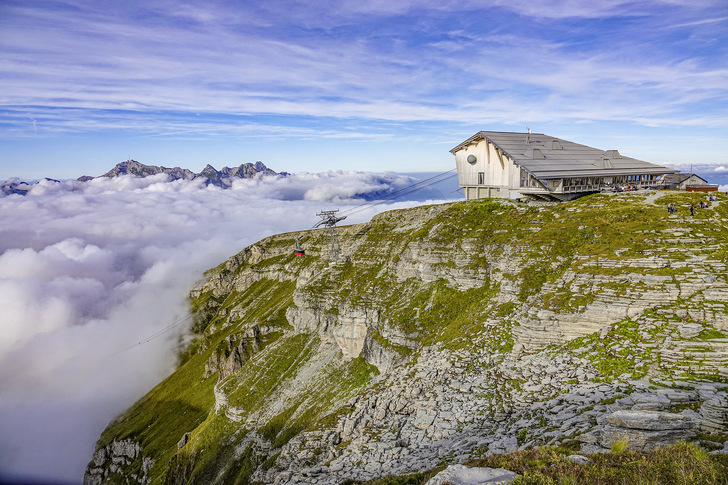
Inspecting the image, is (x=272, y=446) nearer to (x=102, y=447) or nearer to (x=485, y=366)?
(x=485, y=366)

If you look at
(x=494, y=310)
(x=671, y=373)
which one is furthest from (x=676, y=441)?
(x=494, y=310)

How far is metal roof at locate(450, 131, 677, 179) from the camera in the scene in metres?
71.5

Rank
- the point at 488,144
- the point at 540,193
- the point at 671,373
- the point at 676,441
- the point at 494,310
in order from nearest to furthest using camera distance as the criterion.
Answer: the point at 676,441
the point at 671,373
the point at 494,310
the point at 540,193
the point at 488,144

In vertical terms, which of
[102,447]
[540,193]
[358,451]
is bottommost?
[102,447]

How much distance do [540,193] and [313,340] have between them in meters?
67.2

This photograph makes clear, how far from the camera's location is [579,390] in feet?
102

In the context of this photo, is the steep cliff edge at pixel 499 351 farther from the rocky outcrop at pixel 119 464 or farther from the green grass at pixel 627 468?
the rocky outcrop at pixel 119 464

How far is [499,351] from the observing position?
42.7 m

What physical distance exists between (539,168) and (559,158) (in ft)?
29.9

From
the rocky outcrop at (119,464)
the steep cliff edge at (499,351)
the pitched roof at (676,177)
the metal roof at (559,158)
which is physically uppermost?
the metal roof at (559,158)

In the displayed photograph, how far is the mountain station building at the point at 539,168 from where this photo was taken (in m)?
70.7

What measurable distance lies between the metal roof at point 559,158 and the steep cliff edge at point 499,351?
9.32 m

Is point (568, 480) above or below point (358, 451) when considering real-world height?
above

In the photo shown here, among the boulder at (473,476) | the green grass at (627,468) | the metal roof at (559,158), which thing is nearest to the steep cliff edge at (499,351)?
the green grass at (627,468)
